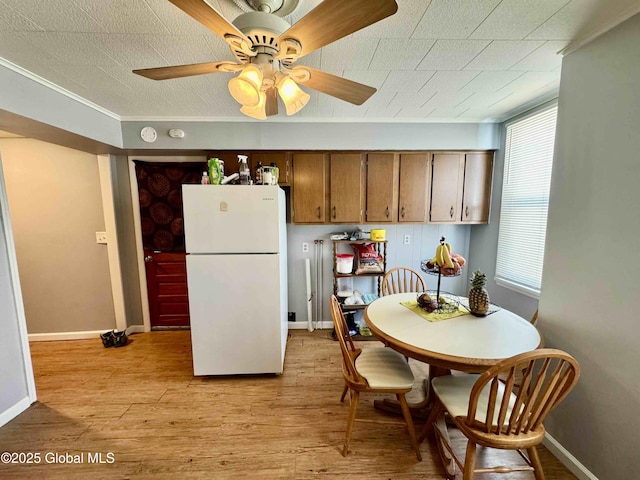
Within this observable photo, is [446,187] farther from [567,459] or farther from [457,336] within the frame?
[567,459]

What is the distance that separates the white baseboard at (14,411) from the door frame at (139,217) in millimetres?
1195

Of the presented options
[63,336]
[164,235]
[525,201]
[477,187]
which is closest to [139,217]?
[164,235]

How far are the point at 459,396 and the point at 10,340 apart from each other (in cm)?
313

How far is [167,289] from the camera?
10.2 ft

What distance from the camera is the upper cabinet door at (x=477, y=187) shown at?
2816mm

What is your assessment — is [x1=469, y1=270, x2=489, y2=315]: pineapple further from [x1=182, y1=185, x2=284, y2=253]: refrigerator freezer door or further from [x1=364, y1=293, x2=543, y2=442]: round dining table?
[x1=182, y1=185, x2=284, y2=253]: refrigerator freezer door

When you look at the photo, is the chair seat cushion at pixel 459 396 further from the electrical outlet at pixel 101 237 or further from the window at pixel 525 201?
the electrical outlet at pixel 101 237

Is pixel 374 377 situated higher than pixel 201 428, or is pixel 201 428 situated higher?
pixel 374 377

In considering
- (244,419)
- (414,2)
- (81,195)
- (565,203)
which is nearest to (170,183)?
(81,195)

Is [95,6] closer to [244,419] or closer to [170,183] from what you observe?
[170,183]

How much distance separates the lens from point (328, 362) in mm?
2529

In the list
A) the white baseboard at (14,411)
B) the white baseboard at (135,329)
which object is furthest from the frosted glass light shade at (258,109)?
the white baseboard at (135,329)

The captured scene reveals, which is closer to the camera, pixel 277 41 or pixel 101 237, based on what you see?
pixel 277 41

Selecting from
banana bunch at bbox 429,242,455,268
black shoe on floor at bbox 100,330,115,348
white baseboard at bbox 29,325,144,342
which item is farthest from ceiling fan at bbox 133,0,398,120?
white baseboard at bbox 29,325,144,342
